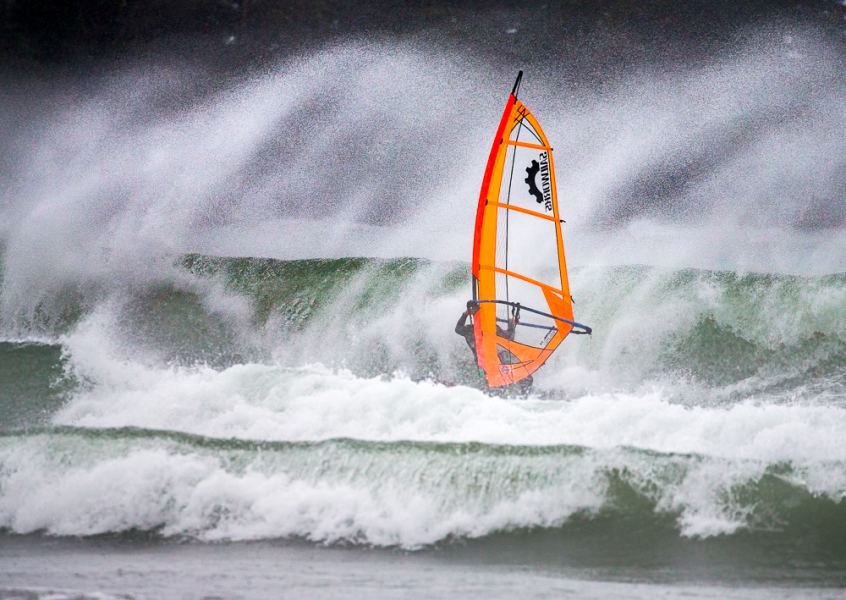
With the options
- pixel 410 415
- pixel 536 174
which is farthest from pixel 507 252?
pixel 410 415

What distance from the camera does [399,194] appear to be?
12.1 meters

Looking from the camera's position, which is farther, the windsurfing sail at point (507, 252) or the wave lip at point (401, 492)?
the windsurfing sail at point (507, 252)

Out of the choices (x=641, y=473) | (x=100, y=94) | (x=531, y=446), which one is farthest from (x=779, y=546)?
(x=100, y=94)

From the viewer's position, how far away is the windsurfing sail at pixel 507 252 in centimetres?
786

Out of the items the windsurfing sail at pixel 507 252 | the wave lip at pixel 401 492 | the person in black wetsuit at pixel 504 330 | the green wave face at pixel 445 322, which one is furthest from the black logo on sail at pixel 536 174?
the wave lip at pixel 401 492

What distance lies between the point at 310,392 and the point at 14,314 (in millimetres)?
4476

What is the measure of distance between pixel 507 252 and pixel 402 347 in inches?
63.5

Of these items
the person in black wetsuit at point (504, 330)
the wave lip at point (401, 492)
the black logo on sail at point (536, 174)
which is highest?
the black logo on sail at point (536, 174)

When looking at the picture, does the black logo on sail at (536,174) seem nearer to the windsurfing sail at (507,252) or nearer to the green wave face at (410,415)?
the windsurfing sail at (507,252)

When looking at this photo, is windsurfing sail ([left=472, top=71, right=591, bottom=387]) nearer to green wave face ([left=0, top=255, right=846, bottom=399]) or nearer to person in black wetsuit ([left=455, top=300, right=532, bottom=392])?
person in black wetsuit ([left=455, top=300, right=532, bottom=392])

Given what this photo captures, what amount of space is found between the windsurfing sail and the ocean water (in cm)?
44

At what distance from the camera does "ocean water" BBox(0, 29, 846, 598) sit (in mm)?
5523

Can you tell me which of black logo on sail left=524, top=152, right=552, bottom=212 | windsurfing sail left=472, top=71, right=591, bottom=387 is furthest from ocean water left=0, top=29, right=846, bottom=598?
black logo on sail left=524, top=152, right=552, bottom=212

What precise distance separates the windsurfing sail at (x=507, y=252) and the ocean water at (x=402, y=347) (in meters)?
0.44
